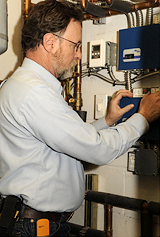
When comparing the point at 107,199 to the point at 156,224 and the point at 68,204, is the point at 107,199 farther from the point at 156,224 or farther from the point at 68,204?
the point at 68,204

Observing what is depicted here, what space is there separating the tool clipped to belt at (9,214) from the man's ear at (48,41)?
0.65 meters

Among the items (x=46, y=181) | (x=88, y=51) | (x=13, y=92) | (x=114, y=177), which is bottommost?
(x=114, y=177)

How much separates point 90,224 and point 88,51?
3.70ft

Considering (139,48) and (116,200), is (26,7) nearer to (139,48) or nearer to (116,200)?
(139,48)

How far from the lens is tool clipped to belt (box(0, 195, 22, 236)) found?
108 centimetres

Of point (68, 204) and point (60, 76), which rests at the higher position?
point (60, 76)

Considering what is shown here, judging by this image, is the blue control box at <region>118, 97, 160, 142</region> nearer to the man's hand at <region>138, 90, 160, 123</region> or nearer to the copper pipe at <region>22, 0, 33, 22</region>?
the man's hand at <region>138, 90, 160, 123</region>

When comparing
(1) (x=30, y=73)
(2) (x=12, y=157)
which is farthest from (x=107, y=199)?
(1) (x=30, y=73)

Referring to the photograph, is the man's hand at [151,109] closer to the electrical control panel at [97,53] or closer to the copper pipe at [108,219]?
the electrical control panel at [97,53]

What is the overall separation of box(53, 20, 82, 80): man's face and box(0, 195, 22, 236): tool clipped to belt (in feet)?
1.96

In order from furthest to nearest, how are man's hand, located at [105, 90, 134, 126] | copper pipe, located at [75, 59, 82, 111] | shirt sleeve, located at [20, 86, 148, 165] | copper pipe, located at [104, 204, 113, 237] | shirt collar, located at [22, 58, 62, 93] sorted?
1. copper pipe, located at [75, 59, 82, 111]
2. copper pipe, located at [104, 204, 113, 237]
3. man's hand, located at [105, 90, 134, 126]
4. shirt collar, located at [22, 58, 62, 93]
5. shirt sleeve, located at [20, 86, 148, 165]

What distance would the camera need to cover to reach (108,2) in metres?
1.53

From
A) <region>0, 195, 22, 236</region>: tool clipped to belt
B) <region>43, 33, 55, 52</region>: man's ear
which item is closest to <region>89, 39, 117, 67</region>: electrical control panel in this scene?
<region>43, 33, 55, 52</region>: man's ear

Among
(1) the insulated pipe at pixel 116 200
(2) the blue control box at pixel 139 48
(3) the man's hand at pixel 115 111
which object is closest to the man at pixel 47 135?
(3) the man's hand at pixel 115 111
